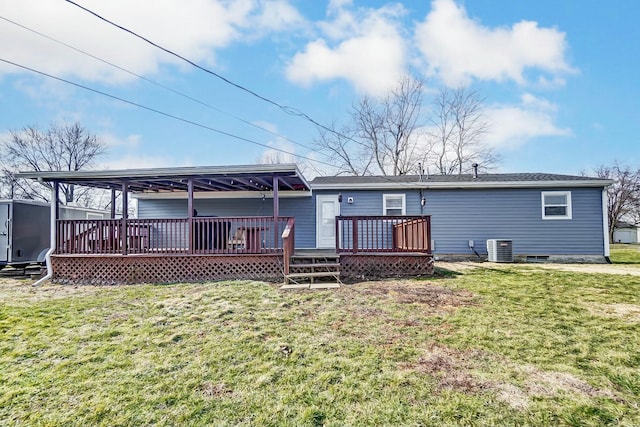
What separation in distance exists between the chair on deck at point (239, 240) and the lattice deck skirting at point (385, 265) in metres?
2.24

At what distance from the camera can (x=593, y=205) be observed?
404 inches

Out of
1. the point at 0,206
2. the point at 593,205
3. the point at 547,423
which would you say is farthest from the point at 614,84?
the point at 0,206

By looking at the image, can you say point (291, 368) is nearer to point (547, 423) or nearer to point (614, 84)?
point (547, 423)

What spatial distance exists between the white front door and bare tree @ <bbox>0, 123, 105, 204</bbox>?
2163cm

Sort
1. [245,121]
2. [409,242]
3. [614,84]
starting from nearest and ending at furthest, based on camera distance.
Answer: [409,242]
[614,84]
[245,121]

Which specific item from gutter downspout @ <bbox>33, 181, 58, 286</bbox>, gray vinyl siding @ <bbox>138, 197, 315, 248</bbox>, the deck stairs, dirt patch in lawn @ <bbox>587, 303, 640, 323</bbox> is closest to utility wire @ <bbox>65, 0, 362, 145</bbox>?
gray vinyl siding @ <bbox>138, 197, 315, 248</bbox>

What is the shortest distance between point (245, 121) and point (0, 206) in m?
9.22

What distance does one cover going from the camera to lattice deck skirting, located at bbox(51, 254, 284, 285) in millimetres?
7297

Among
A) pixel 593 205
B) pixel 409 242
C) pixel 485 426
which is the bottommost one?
pixel 485 426

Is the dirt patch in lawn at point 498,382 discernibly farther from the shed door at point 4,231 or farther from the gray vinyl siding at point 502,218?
the shed door at point 4,231

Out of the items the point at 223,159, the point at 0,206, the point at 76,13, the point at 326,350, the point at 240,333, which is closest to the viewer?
the point at 326,350

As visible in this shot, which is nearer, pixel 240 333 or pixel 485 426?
pixel 485 426

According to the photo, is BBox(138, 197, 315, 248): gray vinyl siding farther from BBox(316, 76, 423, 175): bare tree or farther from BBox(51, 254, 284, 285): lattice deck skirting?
BBox(316, 76, 423, 175): bare tree

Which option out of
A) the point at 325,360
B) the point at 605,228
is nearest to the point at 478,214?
the point at 605,228
